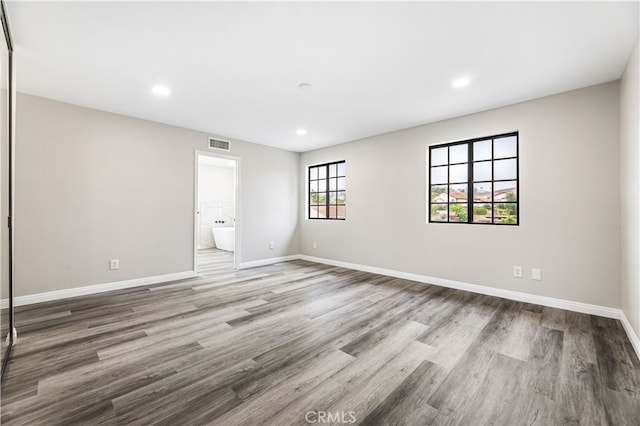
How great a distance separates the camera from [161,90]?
10.4ft

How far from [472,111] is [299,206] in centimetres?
401

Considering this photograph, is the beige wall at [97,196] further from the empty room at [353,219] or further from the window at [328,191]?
the window at [328,191]

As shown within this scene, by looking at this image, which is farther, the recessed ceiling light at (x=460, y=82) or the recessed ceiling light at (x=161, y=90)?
the recessed ceiling light at (x=161, y=90)

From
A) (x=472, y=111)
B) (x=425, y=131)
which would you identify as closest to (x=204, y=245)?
(x=425, y=131)

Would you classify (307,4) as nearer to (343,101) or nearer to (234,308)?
(343,101)

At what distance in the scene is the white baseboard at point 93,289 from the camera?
10.7 ft

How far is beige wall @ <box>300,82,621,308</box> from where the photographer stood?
115 inches

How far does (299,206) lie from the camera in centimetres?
650

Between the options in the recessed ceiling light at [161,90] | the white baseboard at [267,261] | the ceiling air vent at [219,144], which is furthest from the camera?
the white baseboard at [267,261]

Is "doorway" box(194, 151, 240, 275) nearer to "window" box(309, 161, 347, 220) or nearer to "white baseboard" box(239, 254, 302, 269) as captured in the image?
"white baseboard" box(239, 254, 302, 269)

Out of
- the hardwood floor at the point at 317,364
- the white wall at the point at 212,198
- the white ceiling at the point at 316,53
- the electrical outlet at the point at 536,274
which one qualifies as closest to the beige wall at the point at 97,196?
the white ceiling at the point at 316,53

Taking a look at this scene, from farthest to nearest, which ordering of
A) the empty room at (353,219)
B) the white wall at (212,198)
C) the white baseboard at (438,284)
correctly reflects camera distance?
the white wall at (212,198) → the white baseboard at (438,284) → the empty room at (353,219)

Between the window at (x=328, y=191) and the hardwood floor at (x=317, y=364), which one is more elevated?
the window at (x=328, y=191)

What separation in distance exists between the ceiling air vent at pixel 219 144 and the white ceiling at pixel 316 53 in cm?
116
